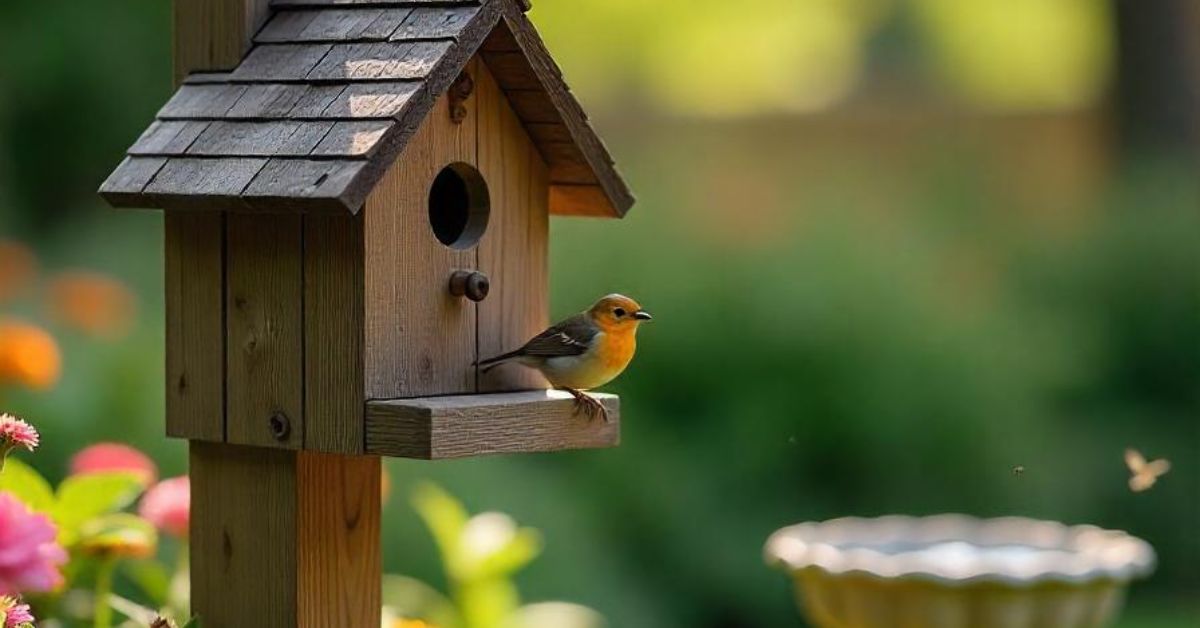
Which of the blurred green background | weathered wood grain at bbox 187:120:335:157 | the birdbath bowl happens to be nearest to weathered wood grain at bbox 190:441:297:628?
weathered wood grain at bbox 187:120:335:157

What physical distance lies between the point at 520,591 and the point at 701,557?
111 centimetres

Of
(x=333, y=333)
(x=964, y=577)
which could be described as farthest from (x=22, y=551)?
(x=964, y=577)

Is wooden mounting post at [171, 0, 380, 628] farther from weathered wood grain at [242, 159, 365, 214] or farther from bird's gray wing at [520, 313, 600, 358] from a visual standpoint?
bird's gray wing at [520, 313, 600, 358]

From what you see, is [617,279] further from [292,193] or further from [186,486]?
[292,193]

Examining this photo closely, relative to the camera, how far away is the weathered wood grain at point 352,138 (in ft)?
7.70

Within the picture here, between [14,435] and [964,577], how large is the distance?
303 cm

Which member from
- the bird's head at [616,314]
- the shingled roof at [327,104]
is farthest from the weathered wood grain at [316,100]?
the bird's head at [616,314]

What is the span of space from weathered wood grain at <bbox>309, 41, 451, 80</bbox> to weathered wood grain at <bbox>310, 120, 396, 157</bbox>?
10 centimetres

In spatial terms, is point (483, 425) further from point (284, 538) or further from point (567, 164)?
point (567, 164)

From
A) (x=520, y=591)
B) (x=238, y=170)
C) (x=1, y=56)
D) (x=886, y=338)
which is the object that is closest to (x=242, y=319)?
(x=238, y=170)

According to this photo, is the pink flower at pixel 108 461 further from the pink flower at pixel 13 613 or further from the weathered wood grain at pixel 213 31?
the pink flower at pixel 13 613

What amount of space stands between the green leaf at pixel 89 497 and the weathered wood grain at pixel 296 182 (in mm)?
601

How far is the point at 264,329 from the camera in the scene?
101 inches

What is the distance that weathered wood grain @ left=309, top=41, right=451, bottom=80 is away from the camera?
8.07 feet
